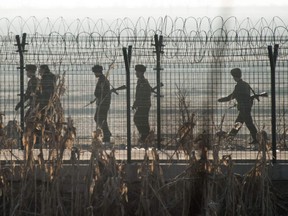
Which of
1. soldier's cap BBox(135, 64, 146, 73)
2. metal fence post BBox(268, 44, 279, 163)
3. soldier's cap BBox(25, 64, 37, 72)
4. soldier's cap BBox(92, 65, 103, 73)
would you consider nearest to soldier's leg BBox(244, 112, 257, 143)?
metal fence post BBox(268, 44, 279, 163)

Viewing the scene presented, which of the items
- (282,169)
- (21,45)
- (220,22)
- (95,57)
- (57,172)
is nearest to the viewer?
(220,22)

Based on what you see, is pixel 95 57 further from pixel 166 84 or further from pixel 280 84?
pixel 280 84

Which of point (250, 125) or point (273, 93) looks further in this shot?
point (250, 125)

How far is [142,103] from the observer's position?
13.2 metres

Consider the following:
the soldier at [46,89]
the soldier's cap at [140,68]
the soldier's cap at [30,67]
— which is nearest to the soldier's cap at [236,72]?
the soldier's cap at [140,68]

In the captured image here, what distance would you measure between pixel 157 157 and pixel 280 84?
11.4 feet

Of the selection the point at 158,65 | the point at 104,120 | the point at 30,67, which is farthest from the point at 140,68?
the point at 30,67

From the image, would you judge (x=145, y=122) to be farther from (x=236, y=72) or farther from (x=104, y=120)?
(x=236, y=72)

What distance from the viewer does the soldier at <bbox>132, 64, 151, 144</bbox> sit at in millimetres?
12734

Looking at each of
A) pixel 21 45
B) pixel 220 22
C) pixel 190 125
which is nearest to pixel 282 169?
pixel 190 125

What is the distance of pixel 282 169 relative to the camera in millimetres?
11250

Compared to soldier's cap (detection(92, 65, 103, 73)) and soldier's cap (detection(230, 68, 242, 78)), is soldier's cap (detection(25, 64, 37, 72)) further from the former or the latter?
soldier's cap (detection(230, 68, 242, 78))

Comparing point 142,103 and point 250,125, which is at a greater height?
point 142,103

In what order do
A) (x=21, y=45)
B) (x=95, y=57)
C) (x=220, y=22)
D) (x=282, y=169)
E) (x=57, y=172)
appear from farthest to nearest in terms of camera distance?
1. (x=21, y=45)
2. (x=95, y=57)
3. (x=282, y=169)
4. (x=57, y=172)
5. (x=220, y=22)
